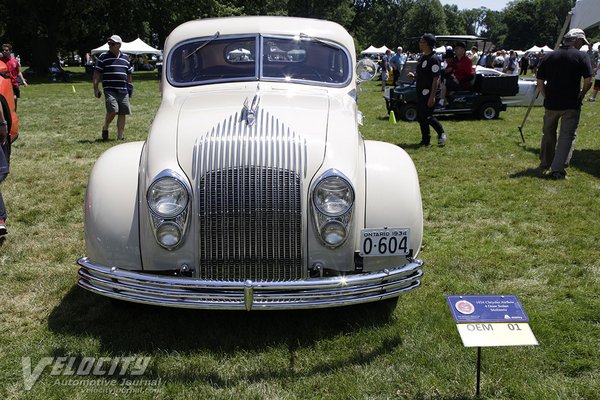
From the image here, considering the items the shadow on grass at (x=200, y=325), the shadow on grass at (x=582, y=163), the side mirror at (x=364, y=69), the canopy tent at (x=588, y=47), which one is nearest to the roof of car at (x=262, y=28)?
the side mirror at (x=364, y=69)

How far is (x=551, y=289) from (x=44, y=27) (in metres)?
37.1

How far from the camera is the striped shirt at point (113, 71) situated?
398 inches

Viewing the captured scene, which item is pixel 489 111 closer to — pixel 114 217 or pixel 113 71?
pixel 113 71

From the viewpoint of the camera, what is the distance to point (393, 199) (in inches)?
146

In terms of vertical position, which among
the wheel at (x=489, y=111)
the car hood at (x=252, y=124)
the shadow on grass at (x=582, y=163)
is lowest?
the wheel at (x=489, y=111)

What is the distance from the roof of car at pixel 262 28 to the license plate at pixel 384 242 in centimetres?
231

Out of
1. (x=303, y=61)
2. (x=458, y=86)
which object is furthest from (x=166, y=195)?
(x=458, y=86)

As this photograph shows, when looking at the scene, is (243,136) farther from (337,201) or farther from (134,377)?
(134,377)

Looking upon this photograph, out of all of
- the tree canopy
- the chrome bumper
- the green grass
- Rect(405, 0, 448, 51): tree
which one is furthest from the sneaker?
Rect(405, 0, 448, 51): tree

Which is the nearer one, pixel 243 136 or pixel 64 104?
pixel 243 136

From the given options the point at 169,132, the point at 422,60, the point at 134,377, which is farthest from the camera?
the point at 422,60

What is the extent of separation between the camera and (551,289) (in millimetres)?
4289

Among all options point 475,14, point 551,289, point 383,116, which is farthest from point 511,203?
point 475,14

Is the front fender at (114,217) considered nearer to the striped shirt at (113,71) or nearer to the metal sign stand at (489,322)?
the metal sign stand at (489,322)
